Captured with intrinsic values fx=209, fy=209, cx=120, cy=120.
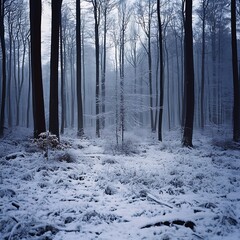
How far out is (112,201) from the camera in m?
4.09

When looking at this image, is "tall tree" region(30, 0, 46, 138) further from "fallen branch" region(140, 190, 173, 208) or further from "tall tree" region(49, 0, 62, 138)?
"fallen branch" region(140, 190, 173, 208)

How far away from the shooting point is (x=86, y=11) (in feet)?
57.8

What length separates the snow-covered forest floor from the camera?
3033mm

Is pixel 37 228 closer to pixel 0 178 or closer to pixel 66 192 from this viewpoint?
pixel 66 192

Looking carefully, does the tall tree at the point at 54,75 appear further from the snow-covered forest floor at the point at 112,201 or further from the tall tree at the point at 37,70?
the snow-covered forest floor at the point at 112,201

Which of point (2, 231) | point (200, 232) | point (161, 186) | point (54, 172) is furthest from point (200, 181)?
point (2, 231)

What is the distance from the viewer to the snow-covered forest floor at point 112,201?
9.95ft

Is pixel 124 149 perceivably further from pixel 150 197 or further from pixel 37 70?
pixel 150 197

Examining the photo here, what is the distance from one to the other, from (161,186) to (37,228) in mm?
2891

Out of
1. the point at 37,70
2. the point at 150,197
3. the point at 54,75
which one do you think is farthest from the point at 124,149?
the point at 150,197

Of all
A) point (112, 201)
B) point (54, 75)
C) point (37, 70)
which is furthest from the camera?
point (54, 75)

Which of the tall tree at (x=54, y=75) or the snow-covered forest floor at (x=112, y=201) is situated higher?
the tall tree at (x=54, y=75)

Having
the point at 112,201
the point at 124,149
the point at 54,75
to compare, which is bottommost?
the point at 112,201

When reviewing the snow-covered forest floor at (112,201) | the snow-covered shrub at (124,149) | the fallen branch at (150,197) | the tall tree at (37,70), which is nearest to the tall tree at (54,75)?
the tall tree at (37,70)
